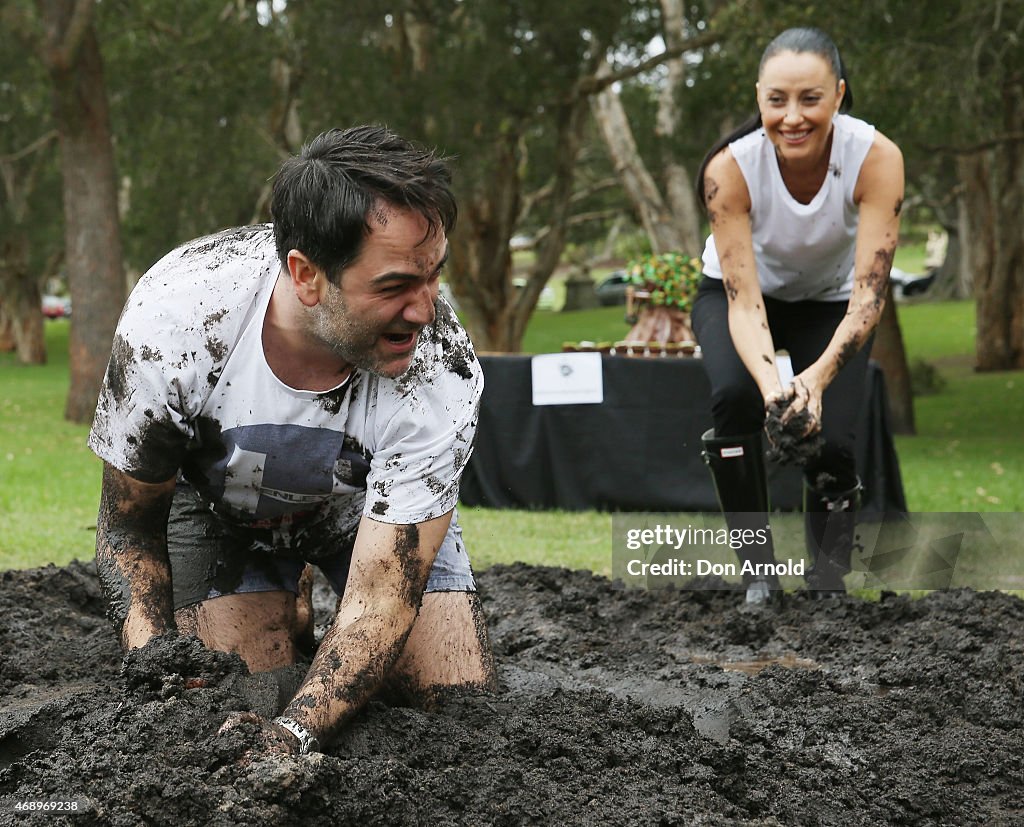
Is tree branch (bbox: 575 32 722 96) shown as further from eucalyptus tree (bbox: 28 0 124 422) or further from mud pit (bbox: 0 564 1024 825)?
mud pit (bbox: 0 564 1024 825)

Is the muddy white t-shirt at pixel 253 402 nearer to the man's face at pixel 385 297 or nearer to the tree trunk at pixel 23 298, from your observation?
the man's face at pixel 385 297

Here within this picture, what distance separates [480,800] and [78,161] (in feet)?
36.6

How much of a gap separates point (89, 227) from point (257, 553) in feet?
33.1

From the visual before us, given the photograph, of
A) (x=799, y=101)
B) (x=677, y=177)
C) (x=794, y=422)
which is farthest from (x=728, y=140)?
(x=677, y=177)

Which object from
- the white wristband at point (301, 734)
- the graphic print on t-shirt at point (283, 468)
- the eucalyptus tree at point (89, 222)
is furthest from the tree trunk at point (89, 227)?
the white wristband at point (301, 734)

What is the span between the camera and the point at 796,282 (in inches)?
178

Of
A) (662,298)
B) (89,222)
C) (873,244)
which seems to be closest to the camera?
(873,244)

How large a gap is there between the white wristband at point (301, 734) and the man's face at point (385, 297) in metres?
0.74

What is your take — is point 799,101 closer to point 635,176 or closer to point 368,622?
point 368,622

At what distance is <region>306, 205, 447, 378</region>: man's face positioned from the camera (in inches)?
99.3

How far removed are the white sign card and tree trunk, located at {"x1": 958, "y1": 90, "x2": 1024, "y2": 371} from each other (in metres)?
9.60

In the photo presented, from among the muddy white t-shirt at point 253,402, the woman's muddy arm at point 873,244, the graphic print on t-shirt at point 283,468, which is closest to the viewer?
the muddy white t-shirt at point 253,402

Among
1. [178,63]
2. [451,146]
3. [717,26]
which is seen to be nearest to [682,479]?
[717,26]

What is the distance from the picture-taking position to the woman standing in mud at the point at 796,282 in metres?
4.12
